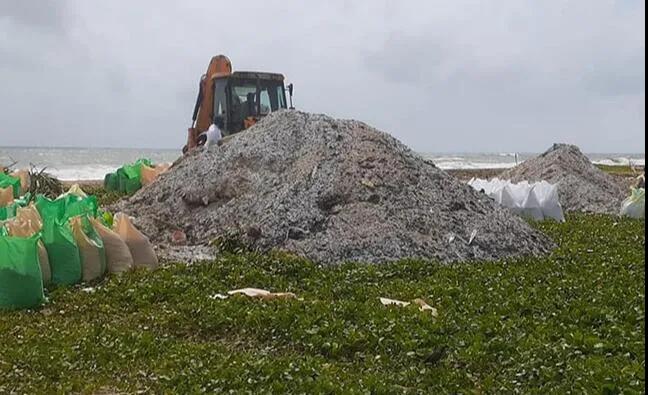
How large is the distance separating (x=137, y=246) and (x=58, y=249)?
962 millimetres

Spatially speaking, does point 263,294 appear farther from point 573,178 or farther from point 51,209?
point 573,178

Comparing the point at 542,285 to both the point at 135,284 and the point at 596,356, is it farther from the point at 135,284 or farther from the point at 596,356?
the point at 135,284

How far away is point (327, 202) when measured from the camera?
961cm

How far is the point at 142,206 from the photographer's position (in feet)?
36.9

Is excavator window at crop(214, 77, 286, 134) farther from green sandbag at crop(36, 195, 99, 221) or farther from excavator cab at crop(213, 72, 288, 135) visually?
green sandbag at crop(36, 195, 99, 221)

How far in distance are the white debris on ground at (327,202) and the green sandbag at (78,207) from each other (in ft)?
3.34

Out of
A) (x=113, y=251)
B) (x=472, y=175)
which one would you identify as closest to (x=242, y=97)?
(x=113, y=251)

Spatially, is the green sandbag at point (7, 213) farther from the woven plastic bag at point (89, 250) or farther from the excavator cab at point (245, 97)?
the excavator cab at point (245, 97)

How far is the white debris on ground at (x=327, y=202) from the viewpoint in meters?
8.89

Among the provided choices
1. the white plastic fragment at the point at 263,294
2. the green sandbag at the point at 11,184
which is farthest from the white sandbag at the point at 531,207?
the green sandbag at the point at 11,184

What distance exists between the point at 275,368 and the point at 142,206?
23.7 ft

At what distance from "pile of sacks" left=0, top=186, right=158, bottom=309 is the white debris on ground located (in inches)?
49.9

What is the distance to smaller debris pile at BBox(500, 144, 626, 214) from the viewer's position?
Result: 16094 mm

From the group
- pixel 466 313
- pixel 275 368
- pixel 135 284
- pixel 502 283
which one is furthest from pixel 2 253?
pixel 502 283
